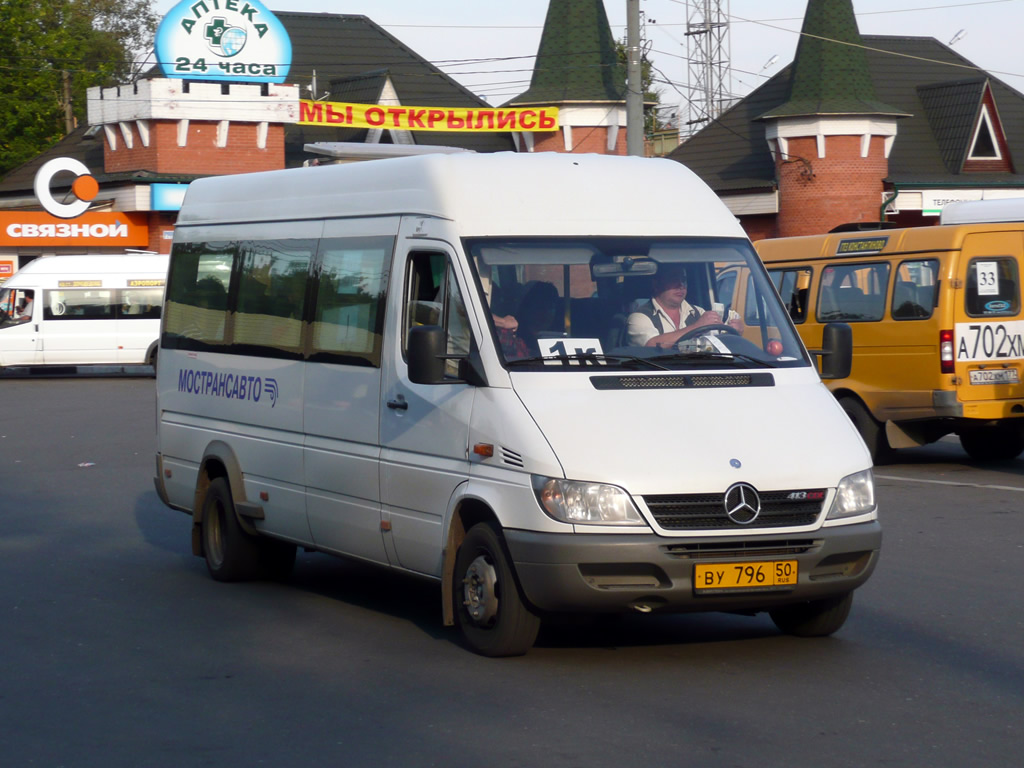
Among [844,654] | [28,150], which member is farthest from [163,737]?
[28,150]

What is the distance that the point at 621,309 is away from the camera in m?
7.48

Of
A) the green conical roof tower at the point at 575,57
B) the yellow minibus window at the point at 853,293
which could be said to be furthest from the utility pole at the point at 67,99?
the yellow minibus window at the point at 853,293

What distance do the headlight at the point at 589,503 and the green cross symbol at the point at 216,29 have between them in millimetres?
40121

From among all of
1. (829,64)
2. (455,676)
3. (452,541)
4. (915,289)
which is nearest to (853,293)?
(915,289)

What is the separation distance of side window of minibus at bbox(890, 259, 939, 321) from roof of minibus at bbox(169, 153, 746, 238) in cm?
715

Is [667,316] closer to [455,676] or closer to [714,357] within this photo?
[714,357]

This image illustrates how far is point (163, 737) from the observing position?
5891 millimetres

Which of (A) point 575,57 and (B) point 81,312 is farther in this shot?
(A) point 575,57

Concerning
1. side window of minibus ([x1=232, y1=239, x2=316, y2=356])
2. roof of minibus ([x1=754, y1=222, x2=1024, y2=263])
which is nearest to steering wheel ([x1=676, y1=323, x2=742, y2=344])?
side window of minibus ([x1=232, y1=239, x2=316, y2=356])

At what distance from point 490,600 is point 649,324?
5.00 ft

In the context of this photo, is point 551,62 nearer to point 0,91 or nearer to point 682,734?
point 0,91

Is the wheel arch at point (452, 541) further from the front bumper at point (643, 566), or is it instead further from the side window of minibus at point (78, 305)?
the side window of minibus at point (78, 305)

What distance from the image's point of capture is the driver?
7.44m

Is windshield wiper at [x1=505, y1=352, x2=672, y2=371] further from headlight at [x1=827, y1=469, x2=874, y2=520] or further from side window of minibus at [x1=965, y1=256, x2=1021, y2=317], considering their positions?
side window of minibus at [x1=965, y1=256, x2=1021, y2=317]
